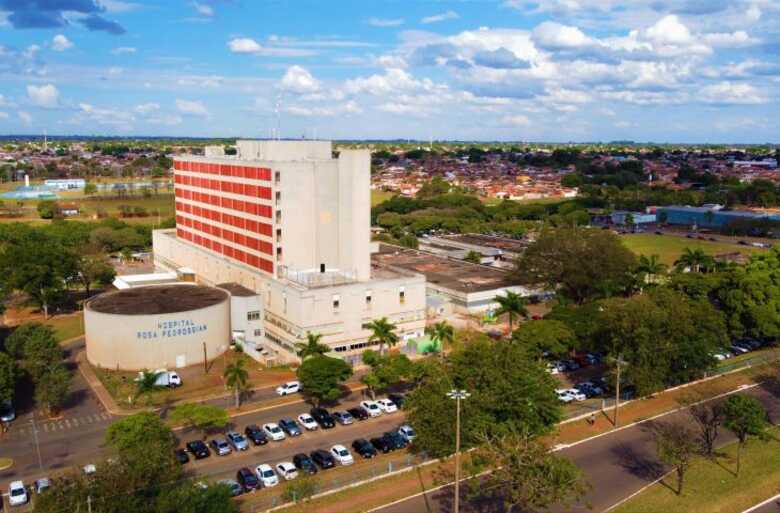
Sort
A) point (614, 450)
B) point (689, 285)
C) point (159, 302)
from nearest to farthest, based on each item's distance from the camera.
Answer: point (614, 450) → point (159, 302) → point (689, 285)

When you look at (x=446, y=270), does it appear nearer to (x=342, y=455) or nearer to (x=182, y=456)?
(x=342, y=455)

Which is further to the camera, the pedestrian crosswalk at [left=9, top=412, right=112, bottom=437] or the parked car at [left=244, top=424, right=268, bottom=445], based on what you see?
the pedestrian crosswalk at [left=9, top=412, right=112, bottom=437]

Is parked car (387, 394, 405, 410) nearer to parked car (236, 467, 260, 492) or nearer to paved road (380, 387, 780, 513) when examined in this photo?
paved road (380, 387, 780, 513)

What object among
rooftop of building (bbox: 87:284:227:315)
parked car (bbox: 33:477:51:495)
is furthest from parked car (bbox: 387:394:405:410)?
parked car (bbox: 33:477:51:495)

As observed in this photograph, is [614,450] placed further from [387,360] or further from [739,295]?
[739,295]

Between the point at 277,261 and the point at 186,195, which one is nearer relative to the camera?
the point at 277,261

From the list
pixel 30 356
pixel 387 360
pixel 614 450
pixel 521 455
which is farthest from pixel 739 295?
pixel 30 356

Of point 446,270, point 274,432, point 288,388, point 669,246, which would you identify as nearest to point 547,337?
point 288,388
